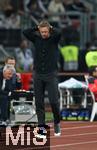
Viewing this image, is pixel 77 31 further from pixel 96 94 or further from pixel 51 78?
pixel 51 78

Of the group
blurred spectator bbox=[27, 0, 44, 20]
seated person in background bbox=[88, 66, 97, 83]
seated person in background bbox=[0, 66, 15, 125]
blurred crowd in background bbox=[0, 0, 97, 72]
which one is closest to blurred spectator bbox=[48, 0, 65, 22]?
blurred crowd in background bbox=[0, 0, 97, 72]

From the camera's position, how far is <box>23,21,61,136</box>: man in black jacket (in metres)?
14.1

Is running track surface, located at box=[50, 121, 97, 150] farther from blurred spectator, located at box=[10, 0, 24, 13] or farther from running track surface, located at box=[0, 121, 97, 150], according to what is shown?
blurred spectator, located at box=[10, 0, 24, 13]

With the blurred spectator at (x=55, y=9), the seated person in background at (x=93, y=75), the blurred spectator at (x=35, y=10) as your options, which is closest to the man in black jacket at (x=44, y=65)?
the seated person in background at (x=93, y=75)

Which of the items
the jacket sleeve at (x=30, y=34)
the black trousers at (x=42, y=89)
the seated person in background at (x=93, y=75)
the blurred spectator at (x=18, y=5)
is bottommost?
the seated person in background at (x=93, y=75)

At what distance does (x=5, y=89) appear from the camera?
671 inches

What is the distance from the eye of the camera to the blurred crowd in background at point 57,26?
24.9 metres

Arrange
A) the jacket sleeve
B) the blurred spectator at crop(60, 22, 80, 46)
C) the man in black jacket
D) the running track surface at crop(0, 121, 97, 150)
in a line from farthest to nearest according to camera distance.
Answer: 1. the blurred spectator at crop(60, 22, 80, 46)
2. the jacket sleeve
3. the man in black jacket
4. the running track surface at crop(0, 121, 97, 150)

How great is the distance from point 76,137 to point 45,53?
1610mm

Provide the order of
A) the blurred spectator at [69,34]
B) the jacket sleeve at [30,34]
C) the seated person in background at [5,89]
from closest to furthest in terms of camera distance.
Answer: the jacket sleeve at [30,34] < the seated person in background at [5,89] < the blurred spectator at [69,34]

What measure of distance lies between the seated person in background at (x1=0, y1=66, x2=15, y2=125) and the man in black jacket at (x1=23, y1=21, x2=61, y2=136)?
2.53 meters

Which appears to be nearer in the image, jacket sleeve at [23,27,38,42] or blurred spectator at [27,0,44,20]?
jacket sleeve at [23,27,38,42]

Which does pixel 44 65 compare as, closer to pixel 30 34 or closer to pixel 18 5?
pixel 30 34

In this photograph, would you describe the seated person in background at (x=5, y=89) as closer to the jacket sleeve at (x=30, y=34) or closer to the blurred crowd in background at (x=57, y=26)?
the jacket sleeve at (x=30, y=34)
